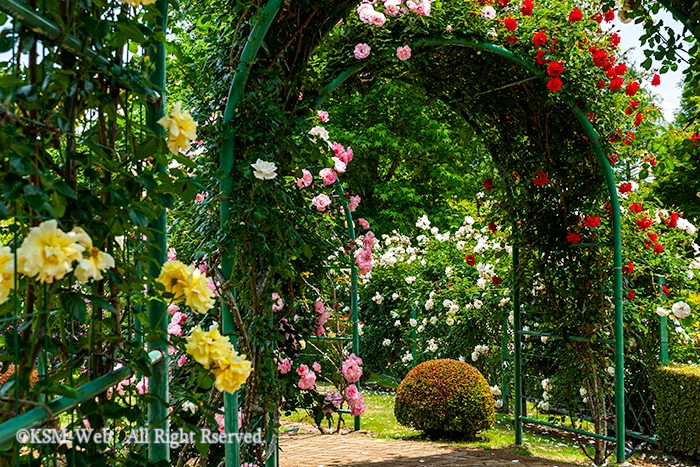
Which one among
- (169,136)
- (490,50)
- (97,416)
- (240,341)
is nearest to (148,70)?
(169,136)

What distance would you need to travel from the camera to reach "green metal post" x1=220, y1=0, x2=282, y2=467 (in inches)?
96.0

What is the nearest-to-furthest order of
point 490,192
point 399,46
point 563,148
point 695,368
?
point 399,46
point 563,148
point 490,192
point 695,368

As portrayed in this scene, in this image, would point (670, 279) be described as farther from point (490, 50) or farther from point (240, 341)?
point (240, 341)

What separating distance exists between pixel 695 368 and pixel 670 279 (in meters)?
0.74

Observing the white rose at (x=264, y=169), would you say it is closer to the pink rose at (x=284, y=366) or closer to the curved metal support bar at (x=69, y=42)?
the pink rose at (x=284, y=366)

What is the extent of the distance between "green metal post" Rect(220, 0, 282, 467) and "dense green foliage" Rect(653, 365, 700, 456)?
406 cm

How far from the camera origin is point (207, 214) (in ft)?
8.90

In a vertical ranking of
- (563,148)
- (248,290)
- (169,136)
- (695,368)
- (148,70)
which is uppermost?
(563,148)

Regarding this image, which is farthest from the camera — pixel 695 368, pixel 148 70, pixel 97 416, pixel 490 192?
pixel 695 368

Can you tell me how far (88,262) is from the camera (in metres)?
0.87

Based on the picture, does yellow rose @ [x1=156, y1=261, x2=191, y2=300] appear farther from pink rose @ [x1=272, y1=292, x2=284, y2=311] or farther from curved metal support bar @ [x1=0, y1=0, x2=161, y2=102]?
pink rose @ [x1=272, y1=292, x2=284, y2=311]

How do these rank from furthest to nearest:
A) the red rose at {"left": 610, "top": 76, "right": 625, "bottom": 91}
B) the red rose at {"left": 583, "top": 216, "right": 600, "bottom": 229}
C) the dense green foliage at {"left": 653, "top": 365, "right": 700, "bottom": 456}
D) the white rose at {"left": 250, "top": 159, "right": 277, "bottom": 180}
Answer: the dense green foliage at {"left": 653, "top": 365, "right": 700, "bottom": 456} < the red rose at {"left": 583, "top": 216, "right": 600, "bottom": 229} < the red rose at {"left": 610, "top": 76, "right": 625, "bottom": 91} < the white rose at {"left": 250, "top": 159, "right": 277, "bottom": 180}

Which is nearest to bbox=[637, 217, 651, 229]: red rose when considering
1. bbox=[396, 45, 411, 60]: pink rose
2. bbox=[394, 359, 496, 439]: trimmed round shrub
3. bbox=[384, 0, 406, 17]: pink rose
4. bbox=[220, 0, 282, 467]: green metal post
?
bbox=[394, 359, 496, 439]: trimmed round shrub

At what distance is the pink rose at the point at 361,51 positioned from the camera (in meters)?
3.54
